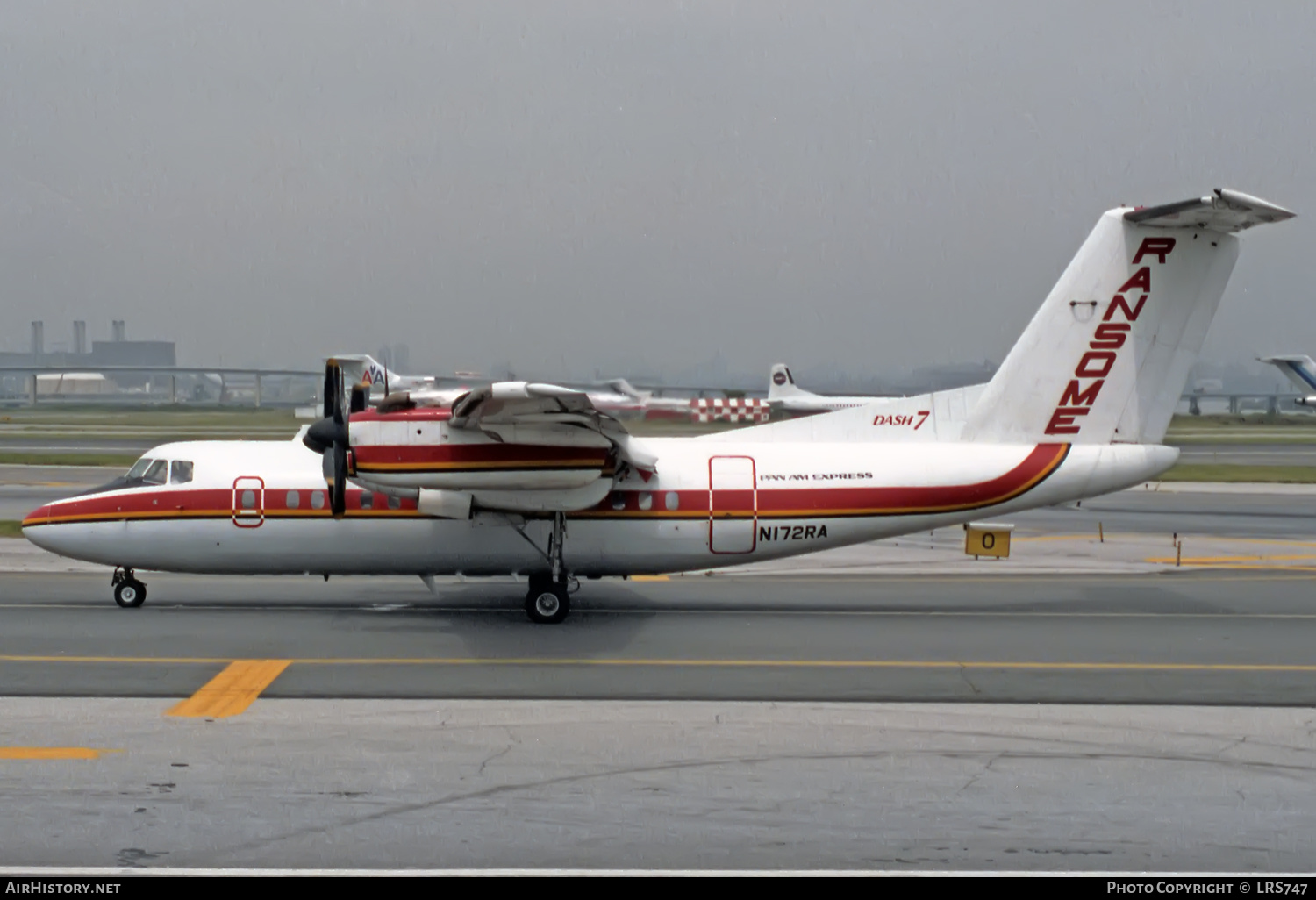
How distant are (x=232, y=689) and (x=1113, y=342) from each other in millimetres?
14189

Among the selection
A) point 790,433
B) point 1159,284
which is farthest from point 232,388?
point 1159,284

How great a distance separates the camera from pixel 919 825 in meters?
9.77

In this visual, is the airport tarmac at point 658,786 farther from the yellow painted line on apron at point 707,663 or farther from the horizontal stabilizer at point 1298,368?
the horizontal stabilizer at point 1298,368

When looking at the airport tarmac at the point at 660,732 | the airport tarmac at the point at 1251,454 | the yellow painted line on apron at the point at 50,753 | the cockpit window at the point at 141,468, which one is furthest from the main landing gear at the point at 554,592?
the airport tarmac at the point at 1251,454

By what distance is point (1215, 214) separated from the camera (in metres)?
18.1

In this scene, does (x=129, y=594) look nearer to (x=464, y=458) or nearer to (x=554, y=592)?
(x=464, y=458)

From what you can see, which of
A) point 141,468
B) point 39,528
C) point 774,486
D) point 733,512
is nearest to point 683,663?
point 733,512

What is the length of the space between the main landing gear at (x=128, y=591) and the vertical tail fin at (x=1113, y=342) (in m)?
13.9

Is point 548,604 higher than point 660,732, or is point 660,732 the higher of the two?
point 660,732

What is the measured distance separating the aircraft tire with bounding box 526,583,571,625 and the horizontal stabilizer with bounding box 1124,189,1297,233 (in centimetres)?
1074

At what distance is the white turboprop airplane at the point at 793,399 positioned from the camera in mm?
70500

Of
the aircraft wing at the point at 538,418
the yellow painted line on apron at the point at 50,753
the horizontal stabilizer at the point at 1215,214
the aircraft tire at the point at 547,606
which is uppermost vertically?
the horizontal stabilizer at the point at 1215,214

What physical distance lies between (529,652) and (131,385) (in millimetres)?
49291

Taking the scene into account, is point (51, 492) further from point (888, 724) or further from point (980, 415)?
point (888, 724)
